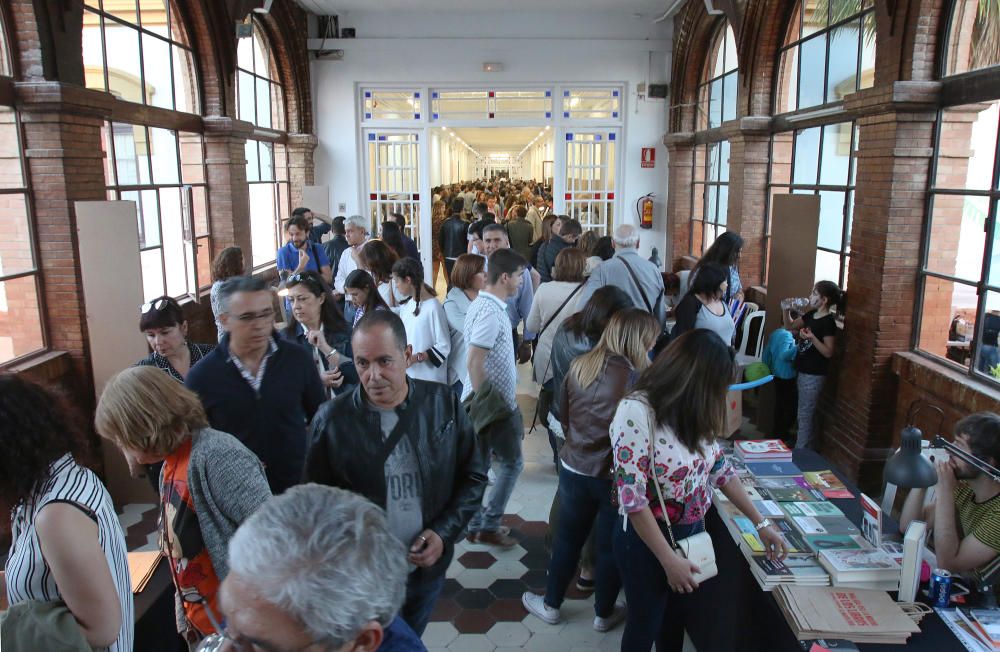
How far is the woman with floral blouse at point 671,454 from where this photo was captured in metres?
2.29

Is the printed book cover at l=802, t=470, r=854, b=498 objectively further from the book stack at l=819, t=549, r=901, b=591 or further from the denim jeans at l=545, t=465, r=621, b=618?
the denim jeans at l=545, t=465, r=621, b=618

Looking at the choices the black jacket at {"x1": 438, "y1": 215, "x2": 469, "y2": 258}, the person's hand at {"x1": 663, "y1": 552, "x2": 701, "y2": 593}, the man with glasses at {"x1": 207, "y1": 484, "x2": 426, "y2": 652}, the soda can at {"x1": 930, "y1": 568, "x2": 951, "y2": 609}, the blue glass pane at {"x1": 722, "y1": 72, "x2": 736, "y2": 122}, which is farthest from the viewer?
the black jacket at {"x1": 438, "y1": 215, "x2": 469, "y2": 258}

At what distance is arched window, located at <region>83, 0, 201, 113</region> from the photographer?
19.7 ft

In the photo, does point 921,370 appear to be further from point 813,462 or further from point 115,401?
point 115,401

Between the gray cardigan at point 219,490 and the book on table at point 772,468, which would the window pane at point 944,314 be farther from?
the gray cardigan at point 219,490

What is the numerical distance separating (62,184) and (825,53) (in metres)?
6.56

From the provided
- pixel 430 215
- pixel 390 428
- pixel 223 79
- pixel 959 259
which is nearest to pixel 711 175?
pixel 430 215

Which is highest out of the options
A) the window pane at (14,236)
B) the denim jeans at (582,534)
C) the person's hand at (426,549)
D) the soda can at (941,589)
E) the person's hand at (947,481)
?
the window pane at (14,236)

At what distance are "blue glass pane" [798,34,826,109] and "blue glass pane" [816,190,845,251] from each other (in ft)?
3.20

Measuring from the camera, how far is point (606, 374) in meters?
2.82

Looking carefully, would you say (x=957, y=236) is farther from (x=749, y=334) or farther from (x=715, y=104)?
(x=715, y=104)

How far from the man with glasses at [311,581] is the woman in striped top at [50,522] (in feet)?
2.24

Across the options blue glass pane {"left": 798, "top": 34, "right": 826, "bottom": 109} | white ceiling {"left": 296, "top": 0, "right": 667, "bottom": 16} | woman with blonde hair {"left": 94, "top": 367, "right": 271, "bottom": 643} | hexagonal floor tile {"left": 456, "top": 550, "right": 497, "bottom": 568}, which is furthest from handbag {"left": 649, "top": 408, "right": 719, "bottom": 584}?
white ceiling {"left": 296, "top": 0, "right": 667, "bottom": 16}

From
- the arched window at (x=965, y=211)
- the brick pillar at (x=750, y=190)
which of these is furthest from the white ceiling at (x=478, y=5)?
the arched window at (x=965, y=211)
